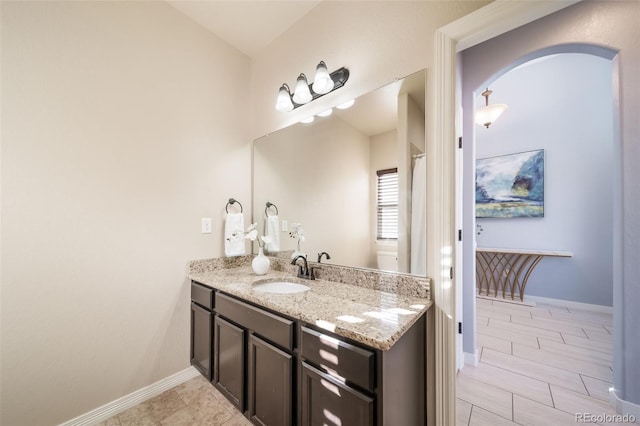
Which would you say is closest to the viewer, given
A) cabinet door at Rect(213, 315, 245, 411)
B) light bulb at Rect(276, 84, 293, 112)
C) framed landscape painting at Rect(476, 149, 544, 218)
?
cabinet door at Rect(213, 315, 245, 411)

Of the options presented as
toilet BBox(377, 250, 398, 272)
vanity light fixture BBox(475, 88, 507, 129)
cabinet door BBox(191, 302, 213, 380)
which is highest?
vanity light fixture BBox(475, 88, 507, 129)

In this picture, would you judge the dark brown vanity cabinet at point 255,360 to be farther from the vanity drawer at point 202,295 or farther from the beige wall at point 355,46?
the beige wall at point 355,46

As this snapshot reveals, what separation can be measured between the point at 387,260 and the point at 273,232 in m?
1.06

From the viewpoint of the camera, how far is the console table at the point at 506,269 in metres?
3.48

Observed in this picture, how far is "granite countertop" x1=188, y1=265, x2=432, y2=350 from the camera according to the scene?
88 cm

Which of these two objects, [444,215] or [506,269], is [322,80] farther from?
[506,269]

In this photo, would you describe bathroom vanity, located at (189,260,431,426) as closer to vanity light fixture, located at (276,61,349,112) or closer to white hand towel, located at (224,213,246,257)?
white hand towel, located at (224,213,246,257)

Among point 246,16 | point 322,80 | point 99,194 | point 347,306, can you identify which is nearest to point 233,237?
point 99,194

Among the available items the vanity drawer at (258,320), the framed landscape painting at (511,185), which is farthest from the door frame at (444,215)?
the framed landscape painting at (511,185)

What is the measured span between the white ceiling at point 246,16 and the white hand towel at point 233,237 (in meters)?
1.54

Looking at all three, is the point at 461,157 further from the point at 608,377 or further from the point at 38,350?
the point at 38,350

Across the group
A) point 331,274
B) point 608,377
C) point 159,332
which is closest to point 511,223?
point 608,377

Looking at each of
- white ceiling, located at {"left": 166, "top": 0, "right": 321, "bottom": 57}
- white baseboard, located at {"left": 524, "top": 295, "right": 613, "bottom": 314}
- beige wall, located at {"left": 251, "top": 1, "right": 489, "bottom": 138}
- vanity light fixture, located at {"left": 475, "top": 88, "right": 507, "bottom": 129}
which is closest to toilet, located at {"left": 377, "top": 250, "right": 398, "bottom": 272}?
beige wall, located at {"left": 251, "top": 1, "right": 489, "bottom": 138}

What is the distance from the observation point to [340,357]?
91 centimetres
